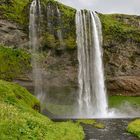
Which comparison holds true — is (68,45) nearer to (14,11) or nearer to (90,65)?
(90,65)

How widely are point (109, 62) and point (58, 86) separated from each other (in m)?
12.8

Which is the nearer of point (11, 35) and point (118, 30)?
point (11, 35)

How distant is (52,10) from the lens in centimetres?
7106

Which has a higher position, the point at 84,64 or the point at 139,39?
the point at 139,39

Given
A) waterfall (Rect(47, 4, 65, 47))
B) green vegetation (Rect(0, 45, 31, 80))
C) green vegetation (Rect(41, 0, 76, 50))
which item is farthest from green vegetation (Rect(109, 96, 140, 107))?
green vegetation (Rect(0, 45, 31, 80))

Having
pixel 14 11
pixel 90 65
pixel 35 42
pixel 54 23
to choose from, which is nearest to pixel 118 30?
pixel 90 65

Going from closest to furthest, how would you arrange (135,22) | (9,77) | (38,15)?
(9,77) < (38,15) < (135,22)

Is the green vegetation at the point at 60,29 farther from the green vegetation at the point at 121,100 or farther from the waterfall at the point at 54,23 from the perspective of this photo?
the green vegetation at the point at 121,100

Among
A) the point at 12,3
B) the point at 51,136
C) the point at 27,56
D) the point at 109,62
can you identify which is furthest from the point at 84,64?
the point at 51,136

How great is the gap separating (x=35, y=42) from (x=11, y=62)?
650cm

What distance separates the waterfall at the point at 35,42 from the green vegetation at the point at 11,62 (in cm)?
211

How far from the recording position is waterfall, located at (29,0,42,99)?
227 feet

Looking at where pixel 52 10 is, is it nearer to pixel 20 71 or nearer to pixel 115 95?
pixel 20 71

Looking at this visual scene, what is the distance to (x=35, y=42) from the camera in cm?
6938
